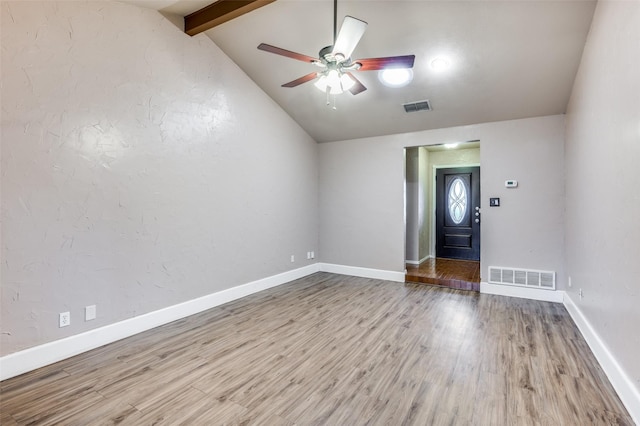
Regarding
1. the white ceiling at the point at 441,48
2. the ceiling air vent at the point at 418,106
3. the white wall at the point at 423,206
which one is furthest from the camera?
the white wall at the point at 423,206

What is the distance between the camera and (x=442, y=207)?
7070mm

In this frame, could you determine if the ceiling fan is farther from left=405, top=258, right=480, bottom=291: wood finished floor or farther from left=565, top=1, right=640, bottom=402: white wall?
left=405, top=258, right=480, bottom=291: wood finished floor

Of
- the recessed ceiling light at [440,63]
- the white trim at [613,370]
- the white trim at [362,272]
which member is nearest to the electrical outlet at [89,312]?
the white trim at [362,272]

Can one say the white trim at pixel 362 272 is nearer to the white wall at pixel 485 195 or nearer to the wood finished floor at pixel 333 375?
the white wall at pixel 485 195

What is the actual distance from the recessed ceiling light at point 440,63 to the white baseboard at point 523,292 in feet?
10.5

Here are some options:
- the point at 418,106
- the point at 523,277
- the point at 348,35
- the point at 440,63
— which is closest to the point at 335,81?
the point at 348,35

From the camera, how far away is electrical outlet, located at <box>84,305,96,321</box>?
9.02 ft

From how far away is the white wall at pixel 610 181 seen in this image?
1896 millimetres

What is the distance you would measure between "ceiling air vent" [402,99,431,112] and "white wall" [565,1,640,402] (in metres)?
1.69

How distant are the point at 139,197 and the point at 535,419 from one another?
12.4ft

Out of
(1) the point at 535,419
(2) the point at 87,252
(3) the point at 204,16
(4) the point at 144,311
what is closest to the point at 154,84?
(3) the point at 204,16

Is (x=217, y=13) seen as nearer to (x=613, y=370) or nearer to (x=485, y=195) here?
(x=485, y=195)

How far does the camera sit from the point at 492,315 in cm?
366

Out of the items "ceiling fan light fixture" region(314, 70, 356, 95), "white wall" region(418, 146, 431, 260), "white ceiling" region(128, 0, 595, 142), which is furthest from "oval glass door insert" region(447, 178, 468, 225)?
"ceiling fan light fixture" region(314, 70, 356, 95)
